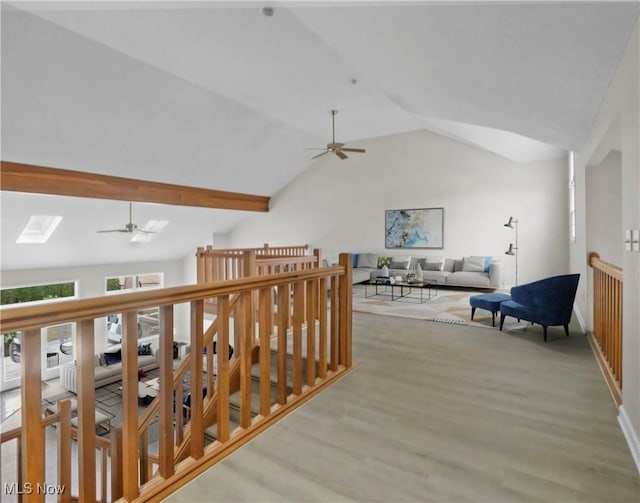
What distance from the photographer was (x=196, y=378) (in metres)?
1.73

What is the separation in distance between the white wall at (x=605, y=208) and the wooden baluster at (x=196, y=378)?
4.03 metres

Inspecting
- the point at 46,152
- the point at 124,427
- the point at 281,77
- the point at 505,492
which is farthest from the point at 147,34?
the point at 505,492

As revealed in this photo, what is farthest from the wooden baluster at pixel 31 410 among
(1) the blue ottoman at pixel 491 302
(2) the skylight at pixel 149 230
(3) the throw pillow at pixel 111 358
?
(2) the skylight at pixel 149 230

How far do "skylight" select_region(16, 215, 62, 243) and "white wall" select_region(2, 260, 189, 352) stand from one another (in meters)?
1.02

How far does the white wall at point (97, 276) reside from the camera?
7867mm

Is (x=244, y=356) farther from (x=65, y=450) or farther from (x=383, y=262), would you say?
(x=383, y=262)

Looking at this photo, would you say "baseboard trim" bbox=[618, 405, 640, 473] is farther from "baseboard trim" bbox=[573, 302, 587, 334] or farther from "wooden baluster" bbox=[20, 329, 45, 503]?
"wooden baluster" bbox=[20, 329, 45, 503]

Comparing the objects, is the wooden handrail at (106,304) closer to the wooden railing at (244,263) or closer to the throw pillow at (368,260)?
the wooden railing at (244,263)

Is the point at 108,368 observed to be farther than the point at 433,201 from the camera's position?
No

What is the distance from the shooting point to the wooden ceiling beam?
18.0 feet

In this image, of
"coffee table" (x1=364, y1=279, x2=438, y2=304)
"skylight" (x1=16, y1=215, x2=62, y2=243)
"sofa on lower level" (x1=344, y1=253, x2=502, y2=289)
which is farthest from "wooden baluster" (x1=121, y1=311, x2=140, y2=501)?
"skylight" (x1=16, y1=215, x2=62, y2=243)

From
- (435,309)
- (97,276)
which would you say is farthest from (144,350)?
(435,309)

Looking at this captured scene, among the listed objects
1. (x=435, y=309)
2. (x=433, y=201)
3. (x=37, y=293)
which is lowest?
(x=37, y=293)

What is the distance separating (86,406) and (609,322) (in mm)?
3489
